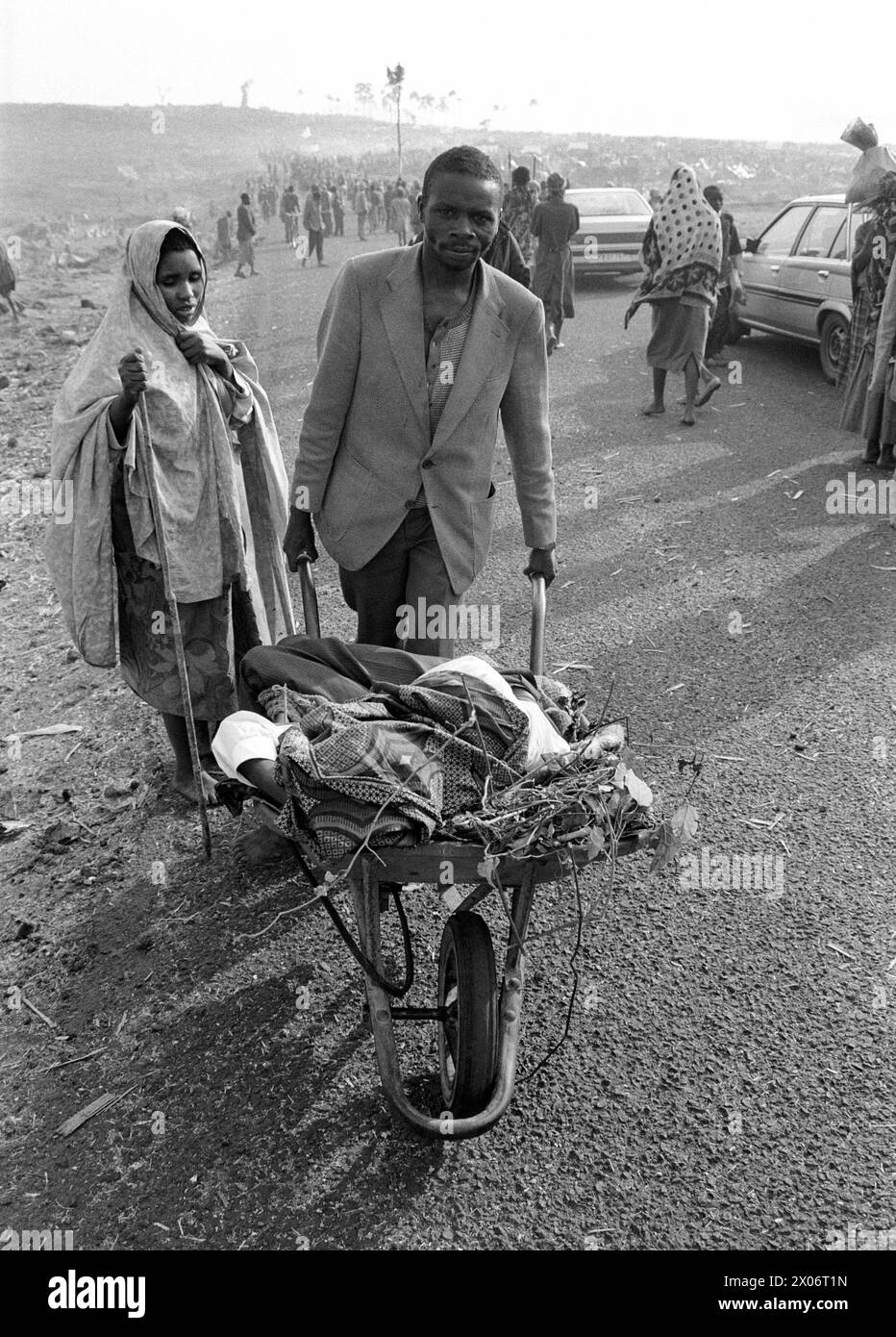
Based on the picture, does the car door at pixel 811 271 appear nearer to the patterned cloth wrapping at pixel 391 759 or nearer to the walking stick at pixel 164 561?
the walking stick at pixel 164 561

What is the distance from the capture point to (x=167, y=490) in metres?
4.22

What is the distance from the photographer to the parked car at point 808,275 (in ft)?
37.2

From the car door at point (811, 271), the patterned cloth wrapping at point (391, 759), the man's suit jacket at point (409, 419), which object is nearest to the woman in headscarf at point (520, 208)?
the car door at point (811, 271)

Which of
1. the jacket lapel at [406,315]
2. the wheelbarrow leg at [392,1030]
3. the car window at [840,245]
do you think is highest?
the jacket lapel at [406,315]

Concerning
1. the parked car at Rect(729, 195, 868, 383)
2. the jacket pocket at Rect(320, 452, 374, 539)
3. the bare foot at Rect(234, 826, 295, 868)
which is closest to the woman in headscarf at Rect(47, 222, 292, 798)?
the bare foot at Rect(234, 826, 295, 868)

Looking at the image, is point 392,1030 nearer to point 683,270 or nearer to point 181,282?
point 181,282

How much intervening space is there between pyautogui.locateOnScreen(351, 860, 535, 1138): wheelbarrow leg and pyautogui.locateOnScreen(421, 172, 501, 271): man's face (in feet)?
6.28

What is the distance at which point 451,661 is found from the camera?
303 cm

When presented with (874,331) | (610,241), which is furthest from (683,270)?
(610,241)

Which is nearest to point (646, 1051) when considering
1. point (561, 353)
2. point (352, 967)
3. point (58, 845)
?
point (352, 967)

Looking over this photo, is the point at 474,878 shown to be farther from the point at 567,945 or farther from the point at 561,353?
the point at 561,353

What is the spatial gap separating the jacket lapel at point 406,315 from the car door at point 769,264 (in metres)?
9.90

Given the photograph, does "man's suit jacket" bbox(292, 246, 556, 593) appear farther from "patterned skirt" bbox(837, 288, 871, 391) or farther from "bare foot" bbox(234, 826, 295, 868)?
"patterned skirt" bbox(837, 288, 871, 391)

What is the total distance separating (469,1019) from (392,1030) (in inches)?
7.8
